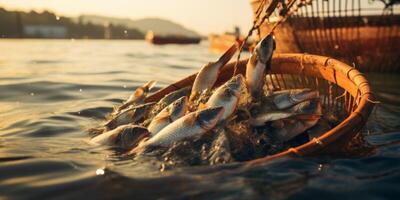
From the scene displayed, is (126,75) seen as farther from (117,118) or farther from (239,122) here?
(239,122)

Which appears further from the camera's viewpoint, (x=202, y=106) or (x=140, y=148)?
(x=202, y=106)

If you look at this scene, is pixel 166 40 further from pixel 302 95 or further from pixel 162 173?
pixel 162 173

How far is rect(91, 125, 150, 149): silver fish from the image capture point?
5086 millimetres

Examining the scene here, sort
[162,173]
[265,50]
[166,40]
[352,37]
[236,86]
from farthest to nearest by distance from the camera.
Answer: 1. [166,40]
2. [352,37]
3. [265,50]
4. [236,86]
5. [162,173]

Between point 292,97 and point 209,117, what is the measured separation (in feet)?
4.13

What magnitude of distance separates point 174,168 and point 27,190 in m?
1.45

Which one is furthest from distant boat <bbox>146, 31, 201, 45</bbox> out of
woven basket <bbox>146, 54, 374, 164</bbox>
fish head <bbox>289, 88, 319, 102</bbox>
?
fish head <bbox>289, 88, 319, 102</bbox>

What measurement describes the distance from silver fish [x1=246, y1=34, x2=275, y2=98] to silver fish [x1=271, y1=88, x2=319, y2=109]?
0.35 metres

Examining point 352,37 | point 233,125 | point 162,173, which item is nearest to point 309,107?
point 233,125

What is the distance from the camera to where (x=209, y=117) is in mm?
4629

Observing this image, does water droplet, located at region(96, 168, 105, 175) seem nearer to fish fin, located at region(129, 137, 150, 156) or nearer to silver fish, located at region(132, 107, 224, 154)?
fish fin, located at region(129, 137, 150, 156)

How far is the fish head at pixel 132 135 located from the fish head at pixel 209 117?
2.61 ft

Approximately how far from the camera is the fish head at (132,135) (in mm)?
5082

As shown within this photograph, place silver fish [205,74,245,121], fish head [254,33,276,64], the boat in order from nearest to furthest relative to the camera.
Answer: silver fish [205,74,245,121], fish head [254,33,276,64], the boat
